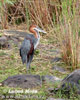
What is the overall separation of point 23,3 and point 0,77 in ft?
11.9

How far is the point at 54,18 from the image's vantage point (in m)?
7.85

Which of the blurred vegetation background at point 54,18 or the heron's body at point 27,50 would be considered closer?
the blurred vegetation background at point 54,18

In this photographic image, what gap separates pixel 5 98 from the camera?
4.41 metres

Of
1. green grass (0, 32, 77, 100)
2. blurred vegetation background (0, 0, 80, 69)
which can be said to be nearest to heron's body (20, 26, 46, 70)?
green grass (0, 32, 77, 100)

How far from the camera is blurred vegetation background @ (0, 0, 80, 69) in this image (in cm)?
584

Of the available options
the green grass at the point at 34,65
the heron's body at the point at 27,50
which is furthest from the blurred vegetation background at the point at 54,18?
the heron's body at the point at 27,50

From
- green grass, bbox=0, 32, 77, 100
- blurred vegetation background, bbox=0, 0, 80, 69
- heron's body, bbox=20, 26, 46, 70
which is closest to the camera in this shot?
green grass, bbox=0, 32, 77, 100

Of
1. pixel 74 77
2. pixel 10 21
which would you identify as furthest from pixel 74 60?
pixel 10 21

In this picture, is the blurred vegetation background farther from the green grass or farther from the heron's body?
the heron's body

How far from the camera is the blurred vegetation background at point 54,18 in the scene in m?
5.84

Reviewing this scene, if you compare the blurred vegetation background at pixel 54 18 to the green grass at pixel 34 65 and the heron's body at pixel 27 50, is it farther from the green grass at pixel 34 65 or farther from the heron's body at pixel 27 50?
the heron's body at pixel 27 50

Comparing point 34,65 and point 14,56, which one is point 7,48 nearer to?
point 14,56

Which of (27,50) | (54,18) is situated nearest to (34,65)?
(27,50)

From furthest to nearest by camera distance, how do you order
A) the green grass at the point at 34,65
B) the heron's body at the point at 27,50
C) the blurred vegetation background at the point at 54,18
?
1. the heron's body at the point at 27,50
2. the blurred vegetation background at the point at 54,18
3. the green grass at the point at 34,65
